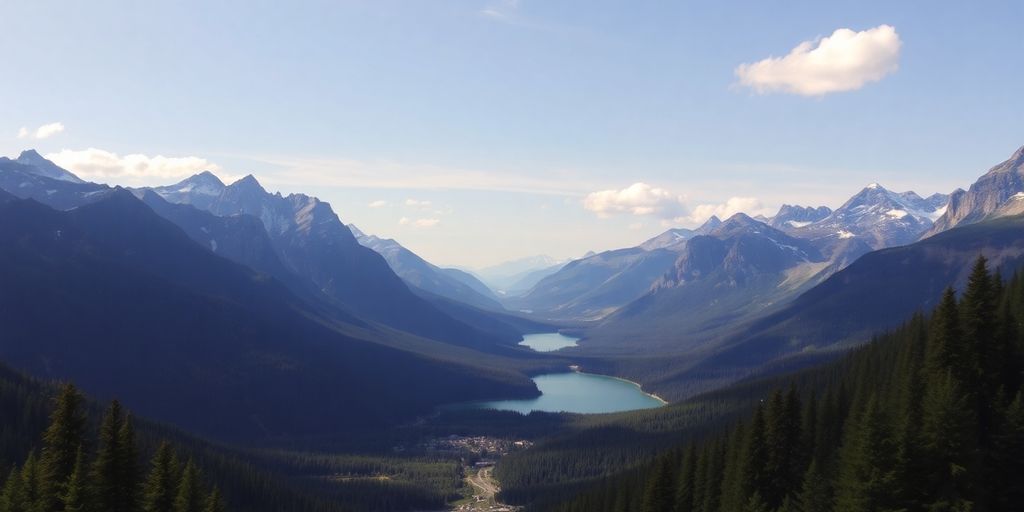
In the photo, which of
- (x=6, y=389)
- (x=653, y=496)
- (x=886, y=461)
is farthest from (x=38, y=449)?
(x=886, y=461)

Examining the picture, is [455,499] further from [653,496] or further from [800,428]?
[800,428]

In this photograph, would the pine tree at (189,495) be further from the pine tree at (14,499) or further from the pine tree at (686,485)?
the pine tree at (686,485)

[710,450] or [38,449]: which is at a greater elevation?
[710,450]

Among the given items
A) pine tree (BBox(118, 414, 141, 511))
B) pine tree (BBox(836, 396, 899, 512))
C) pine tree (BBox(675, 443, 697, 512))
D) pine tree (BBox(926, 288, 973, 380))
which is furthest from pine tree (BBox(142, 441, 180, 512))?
pine tree (BBox(926, 288, 973, 380))

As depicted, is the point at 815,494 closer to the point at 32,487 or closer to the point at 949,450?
the point at 949,450

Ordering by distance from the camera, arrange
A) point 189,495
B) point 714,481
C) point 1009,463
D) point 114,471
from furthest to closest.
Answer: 1. point 714,481
2. point 189,495
3. point 114,471
4. point 1009,463

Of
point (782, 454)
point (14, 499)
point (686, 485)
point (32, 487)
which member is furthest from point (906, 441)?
point (14, 499)
